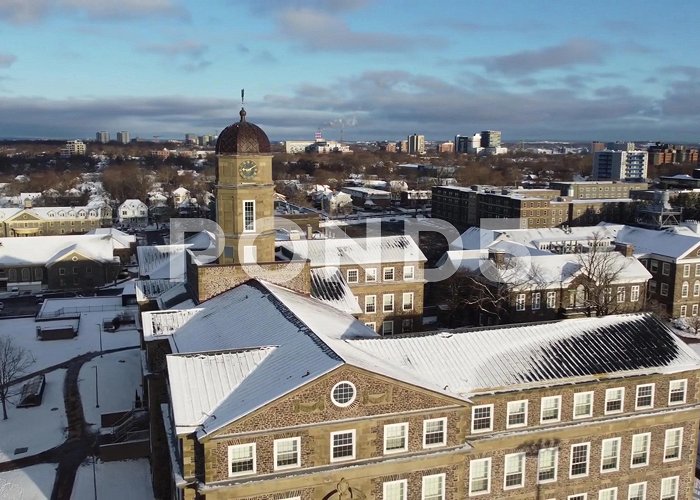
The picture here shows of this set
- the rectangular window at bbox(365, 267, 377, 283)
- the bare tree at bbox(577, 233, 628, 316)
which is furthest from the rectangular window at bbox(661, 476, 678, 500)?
the rectangular window at bbox(365, 267, 377, 283)

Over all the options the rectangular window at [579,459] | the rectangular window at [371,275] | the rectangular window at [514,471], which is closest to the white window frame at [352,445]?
the rectangular window at [514,471]

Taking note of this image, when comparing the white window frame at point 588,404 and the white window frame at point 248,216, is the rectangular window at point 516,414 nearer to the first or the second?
the white window frame at point 588,404

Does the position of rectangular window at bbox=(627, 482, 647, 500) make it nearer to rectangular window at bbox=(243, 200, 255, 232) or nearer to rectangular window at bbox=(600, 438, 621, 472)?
rectangular window at bbox=(600, 438, 621, 472)

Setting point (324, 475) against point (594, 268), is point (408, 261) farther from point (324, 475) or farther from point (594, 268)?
point (324, 475)

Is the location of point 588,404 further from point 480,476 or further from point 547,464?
point 480,476

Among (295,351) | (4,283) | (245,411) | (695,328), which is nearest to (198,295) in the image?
(295,351)

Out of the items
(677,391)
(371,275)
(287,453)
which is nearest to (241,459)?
(287,453)
